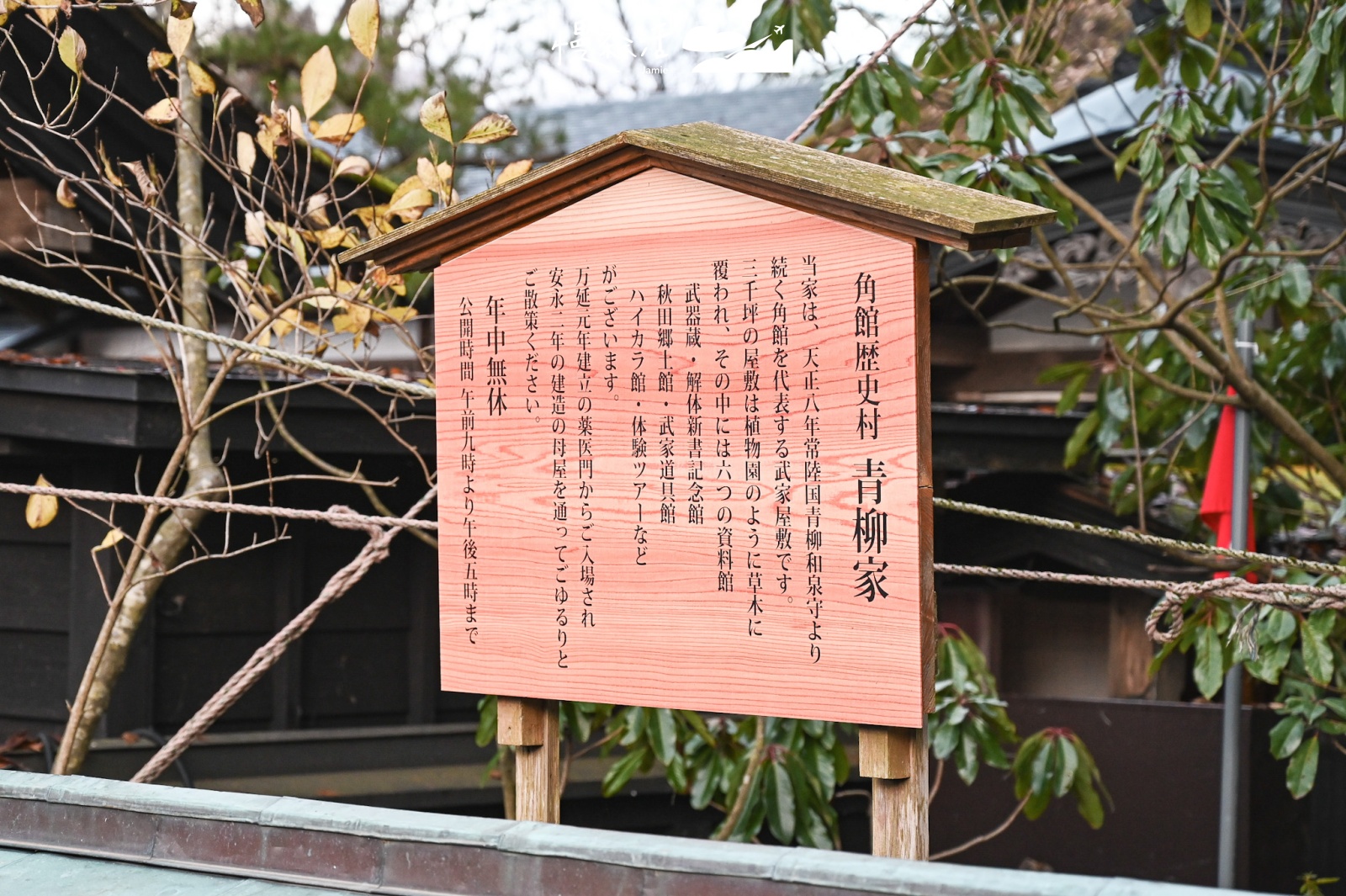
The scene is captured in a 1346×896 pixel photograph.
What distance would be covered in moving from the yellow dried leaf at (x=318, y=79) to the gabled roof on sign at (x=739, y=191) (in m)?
0.93

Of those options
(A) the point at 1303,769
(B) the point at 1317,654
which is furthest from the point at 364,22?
(A) the point at 1303,769

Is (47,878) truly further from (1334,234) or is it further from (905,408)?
(1334,234)

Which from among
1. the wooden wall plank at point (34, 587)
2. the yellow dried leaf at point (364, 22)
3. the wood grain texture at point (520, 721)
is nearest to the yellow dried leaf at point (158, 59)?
the yellow dried leaf at point (364, 22)

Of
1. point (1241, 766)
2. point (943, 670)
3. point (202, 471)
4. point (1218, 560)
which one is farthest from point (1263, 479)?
point (202, 471)

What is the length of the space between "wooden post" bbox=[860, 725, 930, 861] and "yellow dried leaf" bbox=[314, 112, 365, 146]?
95.0 inches

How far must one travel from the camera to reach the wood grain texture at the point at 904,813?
244 centimetres

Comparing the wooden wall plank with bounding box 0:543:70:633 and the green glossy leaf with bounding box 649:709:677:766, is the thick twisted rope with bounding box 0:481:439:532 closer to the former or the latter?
the green glossy leaf with bounding box 649:709:677:766

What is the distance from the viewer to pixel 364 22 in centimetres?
343

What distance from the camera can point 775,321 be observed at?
248 cm

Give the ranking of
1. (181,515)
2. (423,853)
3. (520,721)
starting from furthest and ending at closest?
(181,515) < (520,721) < (423,853)

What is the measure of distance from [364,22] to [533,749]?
2.06 meters

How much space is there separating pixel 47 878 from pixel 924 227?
2106 millimetres

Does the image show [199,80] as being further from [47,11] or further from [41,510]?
[41,510]

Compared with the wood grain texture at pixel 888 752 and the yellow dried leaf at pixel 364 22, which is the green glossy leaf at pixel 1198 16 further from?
the wood grain texture at pixel 888 752
